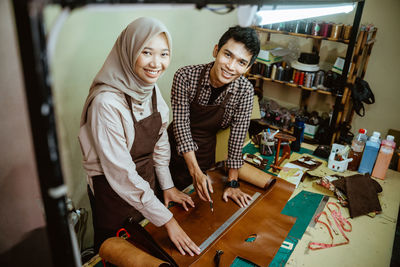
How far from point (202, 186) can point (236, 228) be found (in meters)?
0.32

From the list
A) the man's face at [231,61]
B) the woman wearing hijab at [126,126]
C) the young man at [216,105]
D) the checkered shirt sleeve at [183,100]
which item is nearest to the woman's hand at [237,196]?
the young man at [216,105]

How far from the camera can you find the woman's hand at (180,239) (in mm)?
1276

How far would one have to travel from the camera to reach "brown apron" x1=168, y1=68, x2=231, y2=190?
195cm

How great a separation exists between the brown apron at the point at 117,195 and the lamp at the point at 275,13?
73 centimetres

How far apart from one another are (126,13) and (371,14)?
2898 millimetres

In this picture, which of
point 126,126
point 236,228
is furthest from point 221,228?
point 126,126

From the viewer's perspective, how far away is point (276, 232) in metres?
1.45

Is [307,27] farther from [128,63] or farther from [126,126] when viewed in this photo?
[126,126]

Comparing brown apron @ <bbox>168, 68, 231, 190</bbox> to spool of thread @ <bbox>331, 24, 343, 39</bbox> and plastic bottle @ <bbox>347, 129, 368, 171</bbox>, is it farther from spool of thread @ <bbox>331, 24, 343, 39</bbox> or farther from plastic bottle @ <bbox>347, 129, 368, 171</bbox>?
spool of thread @ <bbox>331, 24, 343, 39</bbox>

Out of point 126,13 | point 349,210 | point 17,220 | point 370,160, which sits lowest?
point 17,220

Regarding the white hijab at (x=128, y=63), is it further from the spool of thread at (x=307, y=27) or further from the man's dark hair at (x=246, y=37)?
the spool of thread at (x=307, y=27)

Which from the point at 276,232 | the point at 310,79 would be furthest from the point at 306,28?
the point at 276,232

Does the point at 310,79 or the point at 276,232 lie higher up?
the point at 310,79

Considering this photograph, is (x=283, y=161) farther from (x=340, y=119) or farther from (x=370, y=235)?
(x=340, y=119)
